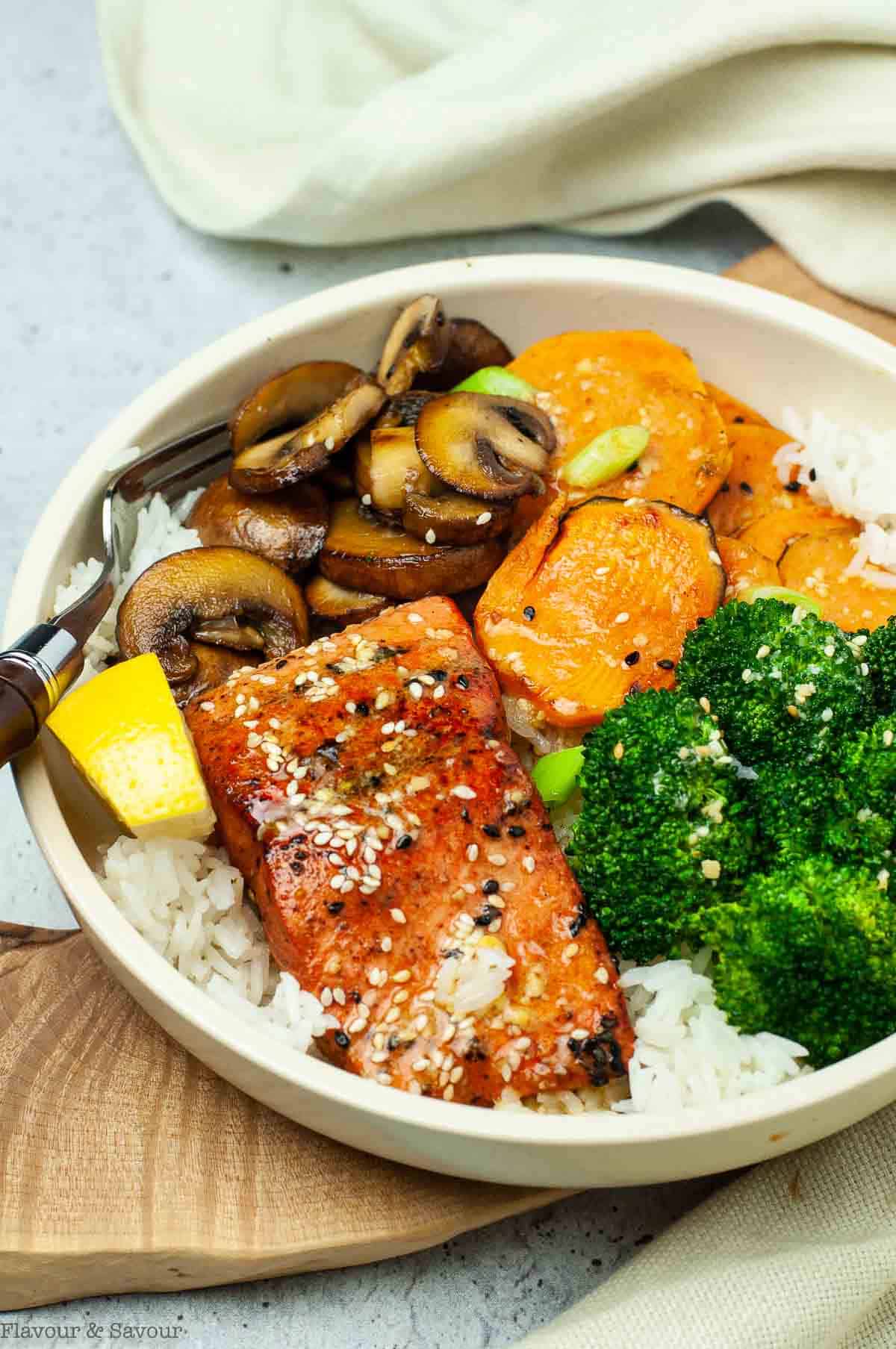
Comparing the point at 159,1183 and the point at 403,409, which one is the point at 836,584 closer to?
the point at 403,409

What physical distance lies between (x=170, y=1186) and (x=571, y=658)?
1482mm

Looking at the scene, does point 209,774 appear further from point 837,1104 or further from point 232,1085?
point 837,1104

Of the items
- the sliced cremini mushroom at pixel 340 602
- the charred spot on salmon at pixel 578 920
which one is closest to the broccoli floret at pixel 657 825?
the charred spot on salmon at pixel 578 920

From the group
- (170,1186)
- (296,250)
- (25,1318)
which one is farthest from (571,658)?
(296,250)

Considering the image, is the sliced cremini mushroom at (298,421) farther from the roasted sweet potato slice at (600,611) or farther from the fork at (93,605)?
the roasted sweet potato slice at (600,611)

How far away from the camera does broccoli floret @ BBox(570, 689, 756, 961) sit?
2.90 metres

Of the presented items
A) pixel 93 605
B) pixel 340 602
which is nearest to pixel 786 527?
pixel 340 602

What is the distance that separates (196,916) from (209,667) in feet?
2.07

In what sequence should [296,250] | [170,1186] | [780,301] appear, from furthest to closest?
1. [296,250]
2. [780,301]
3. [170,1186]

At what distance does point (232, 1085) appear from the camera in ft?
10.1

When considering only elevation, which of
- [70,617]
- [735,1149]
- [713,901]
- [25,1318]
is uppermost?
[70,617]

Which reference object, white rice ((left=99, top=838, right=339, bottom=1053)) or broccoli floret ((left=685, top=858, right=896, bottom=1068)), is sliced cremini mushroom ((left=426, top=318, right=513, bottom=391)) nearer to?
white rice ((left=99, top=838, right=339, bottom=1053))

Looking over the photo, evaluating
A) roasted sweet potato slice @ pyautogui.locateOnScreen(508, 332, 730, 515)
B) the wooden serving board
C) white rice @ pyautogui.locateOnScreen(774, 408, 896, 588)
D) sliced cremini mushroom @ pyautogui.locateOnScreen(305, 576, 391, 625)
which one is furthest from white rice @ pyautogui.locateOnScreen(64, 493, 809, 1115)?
white rice @ pyautogui.locateOnScreen(774, 408, 896, 588)

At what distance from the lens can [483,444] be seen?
338cm
